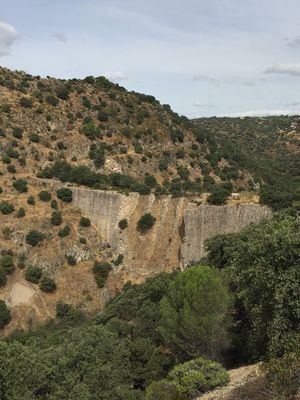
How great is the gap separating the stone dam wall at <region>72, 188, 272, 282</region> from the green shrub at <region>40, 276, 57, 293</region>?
21.9 ft

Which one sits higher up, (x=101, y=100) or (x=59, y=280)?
(x=101, y=100)

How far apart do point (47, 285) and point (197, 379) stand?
2891 cm

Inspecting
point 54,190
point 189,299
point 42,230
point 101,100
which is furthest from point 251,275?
point 101,100

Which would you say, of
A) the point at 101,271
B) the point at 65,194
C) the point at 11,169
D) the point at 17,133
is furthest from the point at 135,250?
the point at 17,133

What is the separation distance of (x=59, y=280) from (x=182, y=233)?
11492 millimetres

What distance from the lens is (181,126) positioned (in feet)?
253

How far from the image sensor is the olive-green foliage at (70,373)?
1875 cm

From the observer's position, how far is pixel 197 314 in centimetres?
2114

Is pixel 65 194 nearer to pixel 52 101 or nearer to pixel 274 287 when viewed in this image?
pixel 52 101

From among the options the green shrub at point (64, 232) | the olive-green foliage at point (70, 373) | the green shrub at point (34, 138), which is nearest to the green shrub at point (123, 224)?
the green shrub at point (64, 232)

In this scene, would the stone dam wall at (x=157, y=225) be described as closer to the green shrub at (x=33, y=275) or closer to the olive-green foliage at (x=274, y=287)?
the green shrub at (x=33, y=275)

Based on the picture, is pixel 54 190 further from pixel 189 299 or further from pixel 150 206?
pixel 189 299

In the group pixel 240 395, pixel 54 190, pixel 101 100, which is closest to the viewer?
pixel 240 395

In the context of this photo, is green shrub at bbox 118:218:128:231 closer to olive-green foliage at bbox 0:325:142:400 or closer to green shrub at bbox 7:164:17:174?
green shrub at bbox 7:164:17:174
